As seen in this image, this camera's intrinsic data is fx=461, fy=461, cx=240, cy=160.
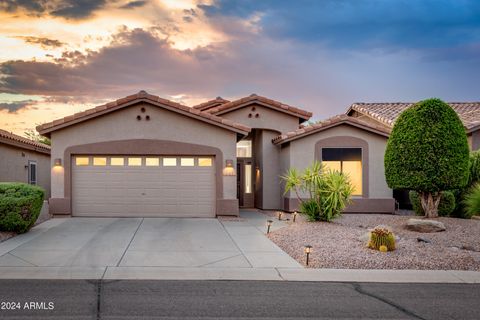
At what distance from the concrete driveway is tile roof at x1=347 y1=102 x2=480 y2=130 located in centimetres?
1055

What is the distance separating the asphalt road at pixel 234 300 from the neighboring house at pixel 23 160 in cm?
1411

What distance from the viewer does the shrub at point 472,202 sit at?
15062 mm

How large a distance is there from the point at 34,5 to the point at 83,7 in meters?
1.60

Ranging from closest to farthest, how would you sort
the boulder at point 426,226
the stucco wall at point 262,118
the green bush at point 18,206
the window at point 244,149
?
1. the green bush at point 18,206
2. the boulder at point 426,226
3. the stucco wall at point 262,118
4. the window at point 244,149

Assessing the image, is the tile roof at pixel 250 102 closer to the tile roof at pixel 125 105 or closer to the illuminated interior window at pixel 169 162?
the tile roof at pixel 125 105

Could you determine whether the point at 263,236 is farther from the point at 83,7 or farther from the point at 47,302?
the point at 83,7

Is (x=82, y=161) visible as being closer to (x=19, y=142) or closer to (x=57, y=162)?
(x=57, y=162)

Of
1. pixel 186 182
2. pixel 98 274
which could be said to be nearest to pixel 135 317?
pixel 98 274

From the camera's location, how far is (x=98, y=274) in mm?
8469

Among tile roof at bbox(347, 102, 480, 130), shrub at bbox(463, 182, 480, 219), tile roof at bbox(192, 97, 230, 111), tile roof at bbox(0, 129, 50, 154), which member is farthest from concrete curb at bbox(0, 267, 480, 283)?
tile roof at bbox(192, 97, 230, 111)

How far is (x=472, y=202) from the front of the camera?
49.8 feet

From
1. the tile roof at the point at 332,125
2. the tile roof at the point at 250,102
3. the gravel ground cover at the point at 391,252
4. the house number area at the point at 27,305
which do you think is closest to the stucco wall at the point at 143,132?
the tile roof at the point at 332,125

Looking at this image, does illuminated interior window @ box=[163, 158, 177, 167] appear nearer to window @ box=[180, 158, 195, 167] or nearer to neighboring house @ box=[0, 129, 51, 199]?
window @ box=[180, 158, 195, 167]

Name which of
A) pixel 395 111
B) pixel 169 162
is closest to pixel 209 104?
pixel 169 162
